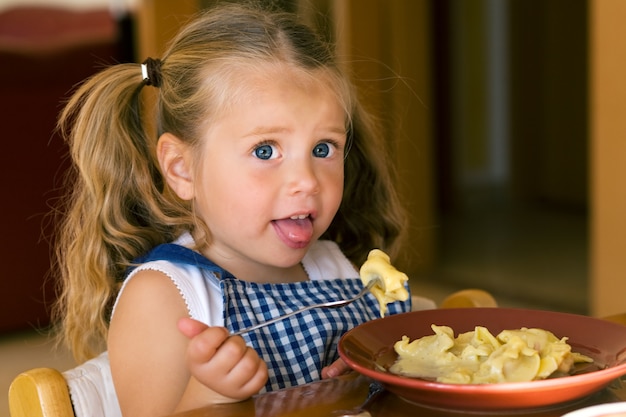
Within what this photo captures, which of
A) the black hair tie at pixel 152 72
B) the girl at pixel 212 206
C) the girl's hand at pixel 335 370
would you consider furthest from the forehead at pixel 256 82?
the girl's hand at pixel 335 370

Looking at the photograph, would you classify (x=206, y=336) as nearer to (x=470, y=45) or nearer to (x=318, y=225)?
(x=318, y=225)

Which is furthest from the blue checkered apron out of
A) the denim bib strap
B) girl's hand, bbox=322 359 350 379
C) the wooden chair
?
the wooden chair

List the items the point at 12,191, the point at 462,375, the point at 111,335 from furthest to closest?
the point at 12,191 → the point at 111,335 → the point at 462,375

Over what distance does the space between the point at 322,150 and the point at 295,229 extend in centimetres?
12

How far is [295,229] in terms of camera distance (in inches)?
45.7

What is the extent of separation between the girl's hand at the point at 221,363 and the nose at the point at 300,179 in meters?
0.29

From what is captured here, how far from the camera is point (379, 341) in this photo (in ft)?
3.05

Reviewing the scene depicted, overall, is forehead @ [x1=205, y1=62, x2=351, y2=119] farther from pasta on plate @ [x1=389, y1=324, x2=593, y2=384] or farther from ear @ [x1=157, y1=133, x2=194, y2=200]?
pasta on plate @ [x1=389, y1=324, x2=593, y2=384]

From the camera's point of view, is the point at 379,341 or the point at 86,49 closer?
the point at 379,341

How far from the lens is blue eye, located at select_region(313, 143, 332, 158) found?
1.20 m

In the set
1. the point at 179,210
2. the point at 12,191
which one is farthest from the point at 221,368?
the point at 12,191

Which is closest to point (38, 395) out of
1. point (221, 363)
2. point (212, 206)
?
point (221, 363)

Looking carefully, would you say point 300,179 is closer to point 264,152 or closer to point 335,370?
point 264,152

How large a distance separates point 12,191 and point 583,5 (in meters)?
3.19
